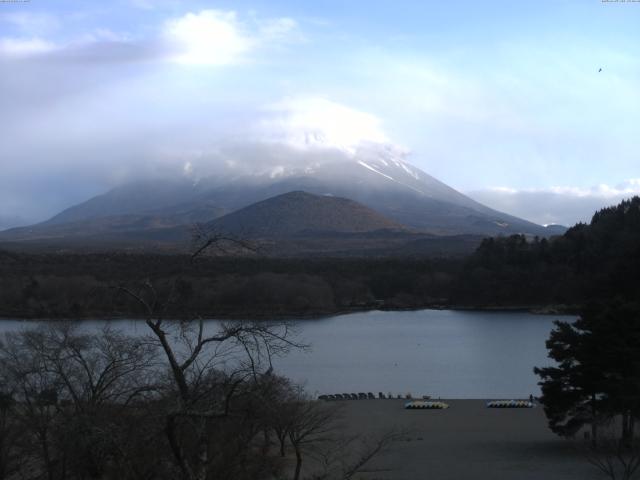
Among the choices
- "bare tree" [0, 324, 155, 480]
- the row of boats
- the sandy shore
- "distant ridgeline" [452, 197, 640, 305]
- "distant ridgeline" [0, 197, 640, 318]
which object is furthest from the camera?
"distant ridgeline" [452, 197, 640, 305]

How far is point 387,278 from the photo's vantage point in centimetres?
6300

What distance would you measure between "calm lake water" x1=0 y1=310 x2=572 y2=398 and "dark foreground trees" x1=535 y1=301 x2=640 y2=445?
4.67 m

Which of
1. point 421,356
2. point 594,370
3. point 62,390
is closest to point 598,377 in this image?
point 594,370

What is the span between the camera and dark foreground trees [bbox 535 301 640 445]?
14.7m

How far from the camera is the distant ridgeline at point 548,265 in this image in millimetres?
54438

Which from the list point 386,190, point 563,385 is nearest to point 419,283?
point 563,385

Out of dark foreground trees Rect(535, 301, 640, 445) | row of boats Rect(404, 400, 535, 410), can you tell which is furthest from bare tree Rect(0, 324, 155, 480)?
row of boats Rect(404, 400, 535, 410)

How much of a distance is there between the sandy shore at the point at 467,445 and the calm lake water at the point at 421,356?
253 cm

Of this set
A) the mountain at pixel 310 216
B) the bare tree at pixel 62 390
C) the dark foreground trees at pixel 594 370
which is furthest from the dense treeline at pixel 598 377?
the mountain at pixel 310 216

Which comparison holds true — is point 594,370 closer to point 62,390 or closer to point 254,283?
point 62,390

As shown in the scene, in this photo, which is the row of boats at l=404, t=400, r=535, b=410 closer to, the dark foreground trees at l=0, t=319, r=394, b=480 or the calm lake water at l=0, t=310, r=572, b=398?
the calm lake water at l=0, t=310, r=572, b=398

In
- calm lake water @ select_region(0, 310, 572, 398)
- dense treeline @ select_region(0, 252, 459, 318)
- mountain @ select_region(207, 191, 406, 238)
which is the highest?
mountain @ select_region(207, 191, 406, 238)

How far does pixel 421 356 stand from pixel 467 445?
51.5ft

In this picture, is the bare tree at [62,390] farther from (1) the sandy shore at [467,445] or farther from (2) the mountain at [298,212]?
(2) the mountain at [298,212]
